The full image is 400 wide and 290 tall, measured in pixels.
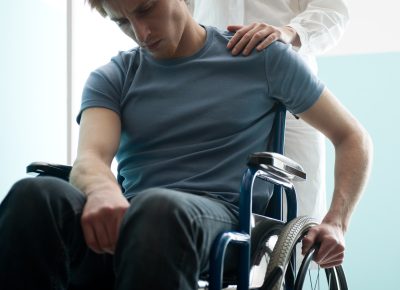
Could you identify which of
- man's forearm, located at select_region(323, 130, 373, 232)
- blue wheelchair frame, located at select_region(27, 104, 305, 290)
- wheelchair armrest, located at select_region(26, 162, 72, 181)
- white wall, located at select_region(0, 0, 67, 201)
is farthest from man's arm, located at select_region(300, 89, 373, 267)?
white wall, located at select_region(0, 0, 67, 201)

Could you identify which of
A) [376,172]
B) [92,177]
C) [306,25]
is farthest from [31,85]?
[376,172]

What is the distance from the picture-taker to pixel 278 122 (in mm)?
1591

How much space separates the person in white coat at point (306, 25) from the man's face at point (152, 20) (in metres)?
0.49

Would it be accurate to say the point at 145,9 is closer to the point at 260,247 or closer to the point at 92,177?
the point at 92,177

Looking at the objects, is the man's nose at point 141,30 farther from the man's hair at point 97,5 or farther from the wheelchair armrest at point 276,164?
the wheelchair armrest at point 276,164

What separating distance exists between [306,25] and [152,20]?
65 centimetres

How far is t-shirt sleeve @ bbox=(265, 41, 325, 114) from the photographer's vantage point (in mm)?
1529

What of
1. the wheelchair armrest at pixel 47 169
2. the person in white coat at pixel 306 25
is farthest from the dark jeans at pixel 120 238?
the person in white coat at pixel 306 25

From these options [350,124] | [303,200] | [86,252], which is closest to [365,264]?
[303,200]

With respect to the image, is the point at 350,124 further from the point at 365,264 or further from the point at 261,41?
the point at 365,264

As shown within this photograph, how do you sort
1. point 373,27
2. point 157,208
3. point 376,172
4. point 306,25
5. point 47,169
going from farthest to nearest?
point 376,172 < point 373,27 < point 306,25 < point 47,169 < point 157,208

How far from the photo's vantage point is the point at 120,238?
108 cm

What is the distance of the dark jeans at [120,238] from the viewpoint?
103 centimetres

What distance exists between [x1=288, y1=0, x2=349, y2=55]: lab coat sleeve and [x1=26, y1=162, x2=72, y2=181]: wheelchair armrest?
2.67 feet
